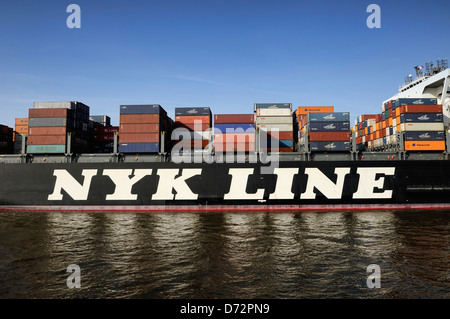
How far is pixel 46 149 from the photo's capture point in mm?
25109

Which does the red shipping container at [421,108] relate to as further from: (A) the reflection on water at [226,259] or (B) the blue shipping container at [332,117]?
(A) the reflection on water at [226,259]

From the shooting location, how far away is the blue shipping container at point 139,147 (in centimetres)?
2478

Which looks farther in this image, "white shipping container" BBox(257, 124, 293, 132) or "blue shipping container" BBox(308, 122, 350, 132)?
"white shipping container" BBox(257, 124, 293, 132)

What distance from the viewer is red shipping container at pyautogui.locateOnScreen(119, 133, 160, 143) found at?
82.6 feet

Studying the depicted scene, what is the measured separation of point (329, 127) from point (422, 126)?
29.0 ft

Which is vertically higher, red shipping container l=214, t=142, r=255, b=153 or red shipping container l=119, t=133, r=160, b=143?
red shipping container l=119, t=133, r=160, b=143

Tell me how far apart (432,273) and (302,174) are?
591 inches

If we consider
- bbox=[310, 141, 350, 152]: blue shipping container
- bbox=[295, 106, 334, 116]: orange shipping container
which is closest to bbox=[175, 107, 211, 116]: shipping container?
bbox=[295, 106, 334, 116]: orange shipping container

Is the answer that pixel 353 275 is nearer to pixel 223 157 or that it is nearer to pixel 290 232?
pixel 290 232

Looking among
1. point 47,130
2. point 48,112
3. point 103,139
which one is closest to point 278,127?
point 103,139

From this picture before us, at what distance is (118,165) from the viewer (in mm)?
23703

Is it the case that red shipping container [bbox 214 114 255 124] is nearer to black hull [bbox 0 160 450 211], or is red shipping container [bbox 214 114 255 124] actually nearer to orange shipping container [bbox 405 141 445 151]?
black hull [bbox 0 160 450 211]

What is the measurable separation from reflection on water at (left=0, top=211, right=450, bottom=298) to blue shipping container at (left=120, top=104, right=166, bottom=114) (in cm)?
1274

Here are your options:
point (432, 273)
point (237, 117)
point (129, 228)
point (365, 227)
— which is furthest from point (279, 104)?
point (432, 273)
